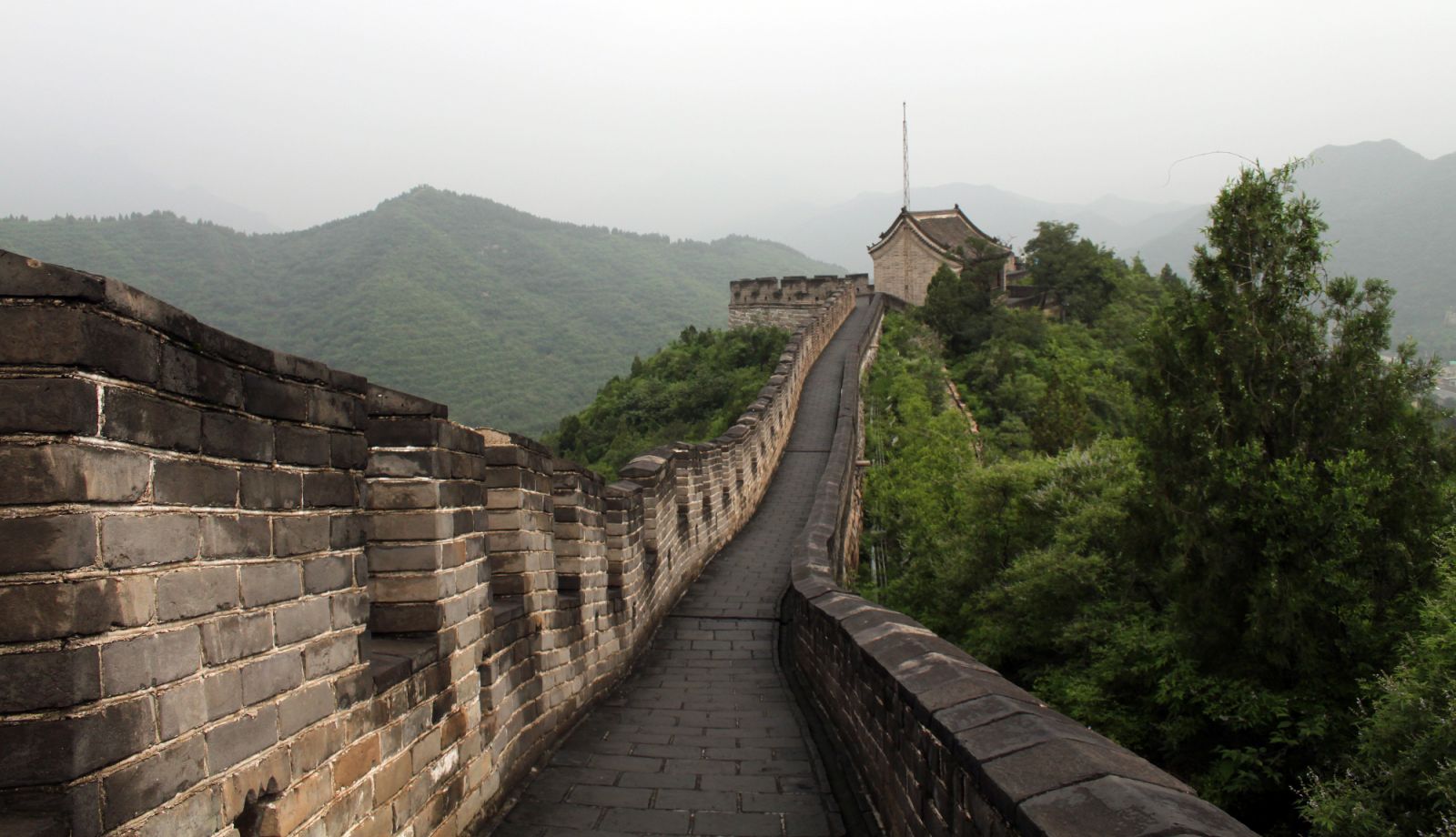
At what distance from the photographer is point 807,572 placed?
8.59 meters

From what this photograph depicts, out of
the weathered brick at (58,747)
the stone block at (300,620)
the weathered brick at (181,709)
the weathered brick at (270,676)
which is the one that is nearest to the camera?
the weathered brick at (58,747)

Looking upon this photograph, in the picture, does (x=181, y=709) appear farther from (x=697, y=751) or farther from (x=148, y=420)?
(x=697, y=751)

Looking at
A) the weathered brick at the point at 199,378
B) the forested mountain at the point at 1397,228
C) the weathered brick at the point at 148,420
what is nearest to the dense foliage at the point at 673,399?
the forested mountain at the point at 1397,228

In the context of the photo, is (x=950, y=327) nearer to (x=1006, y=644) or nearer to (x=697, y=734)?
(x=1006, y=644)

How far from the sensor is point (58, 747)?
1907 mm

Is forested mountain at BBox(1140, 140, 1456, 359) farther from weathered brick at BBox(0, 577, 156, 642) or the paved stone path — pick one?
weathered brick at BBox(0, 577, 156, 642)

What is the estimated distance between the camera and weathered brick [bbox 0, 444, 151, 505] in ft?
6.28

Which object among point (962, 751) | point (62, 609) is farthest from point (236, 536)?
point (962, 751)

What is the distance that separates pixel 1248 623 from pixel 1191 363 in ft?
7.31

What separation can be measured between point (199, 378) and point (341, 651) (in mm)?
1149

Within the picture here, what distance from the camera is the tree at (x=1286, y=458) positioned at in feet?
24.9

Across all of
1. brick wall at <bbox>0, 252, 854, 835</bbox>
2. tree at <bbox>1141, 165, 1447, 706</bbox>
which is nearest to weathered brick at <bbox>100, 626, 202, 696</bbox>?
brick wall at <bbox>0, 252, 854, 835</bbox>

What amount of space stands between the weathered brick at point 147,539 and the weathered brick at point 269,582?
278 millimetres

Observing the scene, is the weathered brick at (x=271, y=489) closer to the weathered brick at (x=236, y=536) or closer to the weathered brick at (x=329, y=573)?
the weathered brick at (x=236, y=536)
